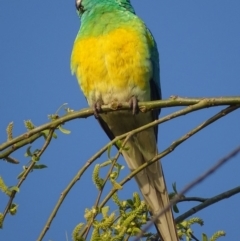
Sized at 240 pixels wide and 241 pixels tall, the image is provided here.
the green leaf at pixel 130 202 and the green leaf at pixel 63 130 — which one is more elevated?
the green leaf at pixel 63 130

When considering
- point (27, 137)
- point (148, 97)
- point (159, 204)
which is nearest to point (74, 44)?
point (148, 97)

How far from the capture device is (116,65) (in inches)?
178

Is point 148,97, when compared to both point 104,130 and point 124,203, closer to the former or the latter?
point 104,130

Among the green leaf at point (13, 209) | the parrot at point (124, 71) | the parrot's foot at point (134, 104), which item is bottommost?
the green leaf at point (13, 209)

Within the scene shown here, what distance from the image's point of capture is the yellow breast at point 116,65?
4539 mm

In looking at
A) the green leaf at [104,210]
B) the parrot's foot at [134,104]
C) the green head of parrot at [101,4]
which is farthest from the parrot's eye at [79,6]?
the green leaf at [104,210]

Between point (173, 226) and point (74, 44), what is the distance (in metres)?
2.31

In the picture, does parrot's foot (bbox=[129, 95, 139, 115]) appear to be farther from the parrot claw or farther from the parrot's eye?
the parrot's eye

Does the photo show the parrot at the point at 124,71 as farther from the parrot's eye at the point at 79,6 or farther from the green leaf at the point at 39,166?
the green leaf at the point at 39,166

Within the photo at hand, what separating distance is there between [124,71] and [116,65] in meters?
0.10

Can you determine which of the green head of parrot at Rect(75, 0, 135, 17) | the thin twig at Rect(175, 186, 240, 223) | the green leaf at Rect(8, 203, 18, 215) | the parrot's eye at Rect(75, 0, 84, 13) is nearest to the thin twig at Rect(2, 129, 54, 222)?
the green leaf at Rect(8, 203, 18, 215)

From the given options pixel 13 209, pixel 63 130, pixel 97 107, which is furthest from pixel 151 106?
pixel 97 107

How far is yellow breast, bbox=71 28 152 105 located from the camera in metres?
4.54

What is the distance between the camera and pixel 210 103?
9.14 ft
